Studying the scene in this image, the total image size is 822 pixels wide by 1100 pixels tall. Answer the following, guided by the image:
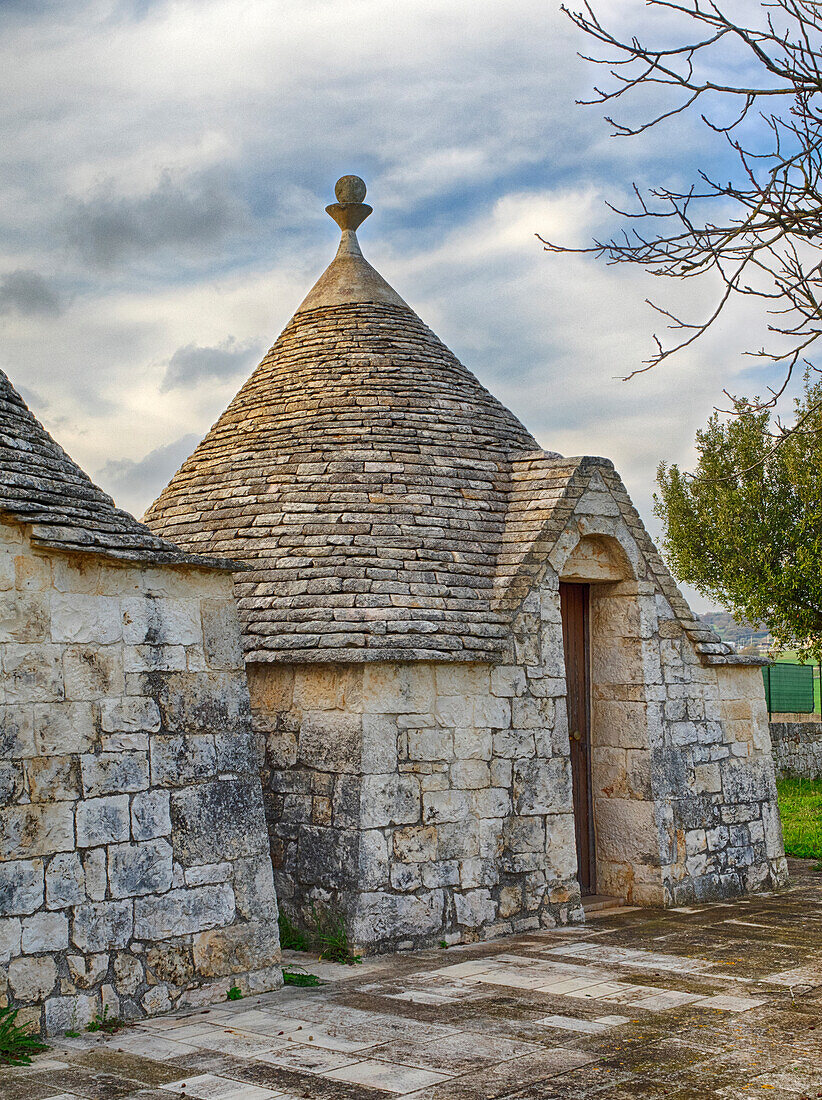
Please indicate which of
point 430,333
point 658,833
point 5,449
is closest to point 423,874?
point 658,833

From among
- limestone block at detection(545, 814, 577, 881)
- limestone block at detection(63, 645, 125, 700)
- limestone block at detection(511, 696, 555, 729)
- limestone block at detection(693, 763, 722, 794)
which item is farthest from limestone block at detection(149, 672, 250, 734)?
limestone block at detection(693, 763, 722, 794)

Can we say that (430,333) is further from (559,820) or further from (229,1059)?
(229,1059)

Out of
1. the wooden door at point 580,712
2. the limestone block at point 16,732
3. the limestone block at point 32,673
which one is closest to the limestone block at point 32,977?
the limestone block at point 16,732

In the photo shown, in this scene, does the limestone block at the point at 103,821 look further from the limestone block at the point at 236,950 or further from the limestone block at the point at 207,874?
the limestone block at the point at 236,950

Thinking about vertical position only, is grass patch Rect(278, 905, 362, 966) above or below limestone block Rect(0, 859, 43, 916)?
below

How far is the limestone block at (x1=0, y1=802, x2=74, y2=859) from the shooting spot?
5504mm

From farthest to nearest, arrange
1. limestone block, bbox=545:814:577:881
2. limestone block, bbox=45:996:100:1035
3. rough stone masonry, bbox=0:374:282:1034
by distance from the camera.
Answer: limestone block, bbox=545:814:577:881 < rough stone masonry, bbox=0:374:282:1034 < limestone block, bbox=45:996:100:1035

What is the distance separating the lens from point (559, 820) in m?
8.05

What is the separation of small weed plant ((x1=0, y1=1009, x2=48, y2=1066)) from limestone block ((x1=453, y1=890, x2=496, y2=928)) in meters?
2.99

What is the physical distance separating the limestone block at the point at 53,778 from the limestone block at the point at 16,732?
0.07m

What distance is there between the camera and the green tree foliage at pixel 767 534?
57.6 ft

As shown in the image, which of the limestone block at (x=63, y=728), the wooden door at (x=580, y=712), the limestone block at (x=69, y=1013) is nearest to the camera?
the limestone block at (x=69, y=1013)

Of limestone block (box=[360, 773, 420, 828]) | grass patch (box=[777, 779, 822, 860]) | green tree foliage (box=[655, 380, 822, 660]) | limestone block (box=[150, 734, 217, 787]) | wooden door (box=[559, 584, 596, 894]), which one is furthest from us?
green tree foliage (box=[655, 380, 822, 660])

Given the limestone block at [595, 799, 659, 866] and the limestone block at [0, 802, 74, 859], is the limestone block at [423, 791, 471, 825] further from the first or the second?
the limestone block at [0, 802, 74, 859]
